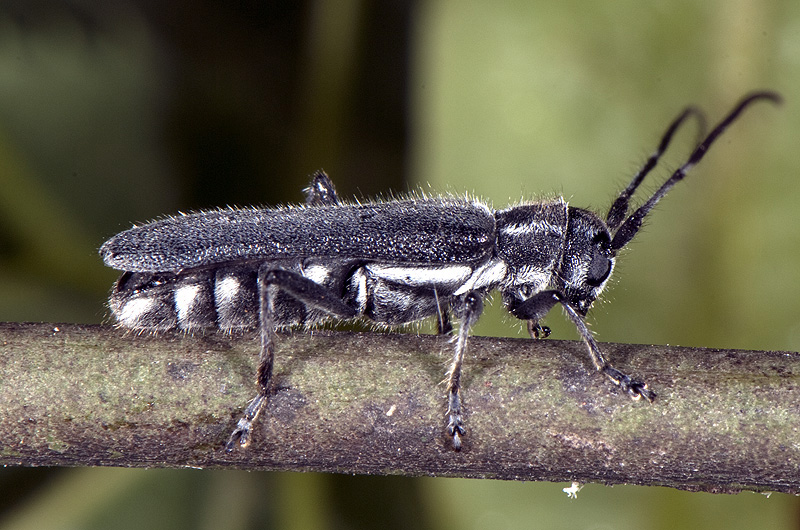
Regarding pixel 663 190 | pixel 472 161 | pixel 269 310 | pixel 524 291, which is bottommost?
pixel 269 310

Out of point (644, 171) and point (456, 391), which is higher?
point (644, 171)

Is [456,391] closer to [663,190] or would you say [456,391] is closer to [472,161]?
[472,161]

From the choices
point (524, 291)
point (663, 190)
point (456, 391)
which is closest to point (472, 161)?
point (524, 291)

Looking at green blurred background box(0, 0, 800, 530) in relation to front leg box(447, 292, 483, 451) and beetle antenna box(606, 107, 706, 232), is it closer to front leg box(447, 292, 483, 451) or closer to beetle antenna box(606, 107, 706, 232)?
beetle antenna box(606, 107, 706, 232)

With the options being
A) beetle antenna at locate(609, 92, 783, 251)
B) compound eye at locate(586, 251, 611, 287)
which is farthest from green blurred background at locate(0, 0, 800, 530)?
compound eye at locate(586, 251, 611, 287)

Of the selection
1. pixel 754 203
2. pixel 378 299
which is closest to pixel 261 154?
pixel 378 299

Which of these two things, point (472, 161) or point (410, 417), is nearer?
point (410, 417)
